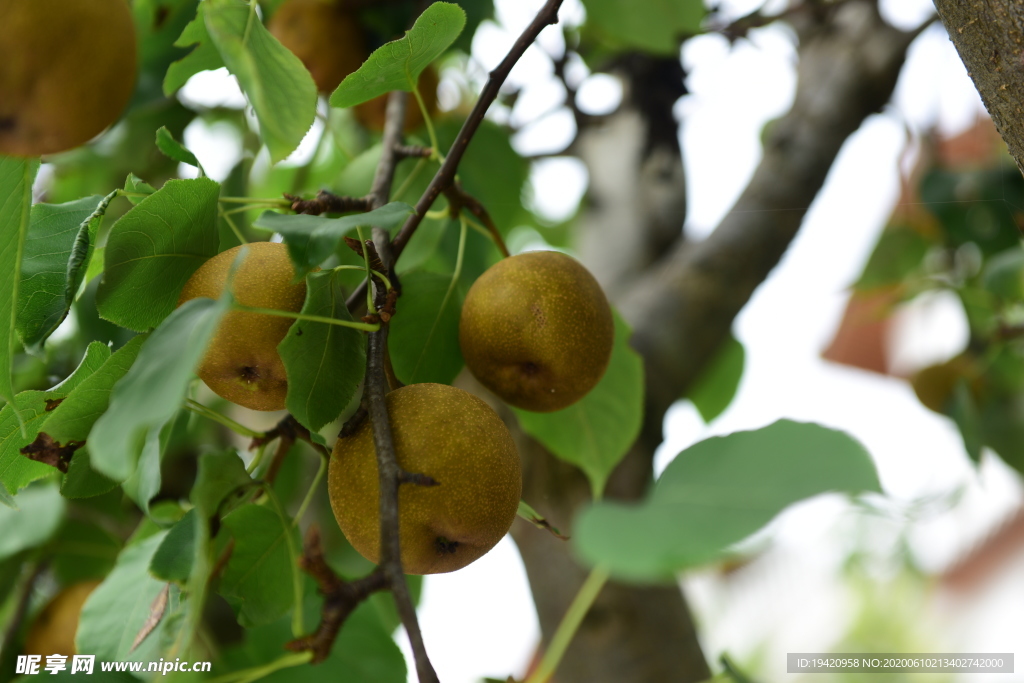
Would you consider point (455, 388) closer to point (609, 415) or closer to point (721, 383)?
point (609, 415)

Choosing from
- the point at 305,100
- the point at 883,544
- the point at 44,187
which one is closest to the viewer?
the point at 305,100

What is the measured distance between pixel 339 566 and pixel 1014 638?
0.63 m

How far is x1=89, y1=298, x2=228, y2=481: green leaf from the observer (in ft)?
0.74

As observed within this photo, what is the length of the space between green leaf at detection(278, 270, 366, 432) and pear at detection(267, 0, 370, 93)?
1.26ft

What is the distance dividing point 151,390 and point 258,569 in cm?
22

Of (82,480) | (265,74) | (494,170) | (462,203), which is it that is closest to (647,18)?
(494,170)

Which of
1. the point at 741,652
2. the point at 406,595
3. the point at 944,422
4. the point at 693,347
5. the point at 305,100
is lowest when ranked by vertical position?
the point at 741,652

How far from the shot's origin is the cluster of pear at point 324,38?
2.18 ft

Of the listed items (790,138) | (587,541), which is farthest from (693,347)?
(587,541)

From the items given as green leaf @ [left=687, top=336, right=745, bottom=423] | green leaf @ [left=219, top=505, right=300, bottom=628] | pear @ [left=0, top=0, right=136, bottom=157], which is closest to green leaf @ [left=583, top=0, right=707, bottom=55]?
green leaf @ [left=687, top=336, right=745, bottom=423]

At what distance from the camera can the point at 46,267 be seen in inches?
15.4

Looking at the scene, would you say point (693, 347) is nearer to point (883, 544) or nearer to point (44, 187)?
point (883, 544)

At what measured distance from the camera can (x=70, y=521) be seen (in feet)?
2.46

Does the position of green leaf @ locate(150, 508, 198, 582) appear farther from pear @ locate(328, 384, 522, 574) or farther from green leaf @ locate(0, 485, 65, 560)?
green leaf @ locate(0, 485, 65, 560)
